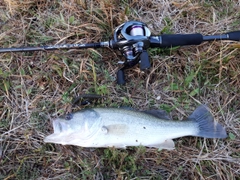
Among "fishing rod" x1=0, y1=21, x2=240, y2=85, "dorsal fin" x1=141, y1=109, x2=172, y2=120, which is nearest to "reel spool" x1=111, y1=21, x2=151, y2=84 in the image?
"fishing rod" x1=0, y1=21, x2=240, y2=85

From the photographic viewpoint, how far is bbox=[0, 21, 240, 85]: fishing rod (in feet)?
9.41

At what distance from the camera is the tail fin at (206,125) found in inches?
117

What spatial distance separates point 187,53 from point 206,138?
100 centimetres

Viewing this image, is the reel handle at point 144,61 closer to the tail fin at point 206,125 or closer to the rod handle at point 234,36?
the tail fin at point 206,125

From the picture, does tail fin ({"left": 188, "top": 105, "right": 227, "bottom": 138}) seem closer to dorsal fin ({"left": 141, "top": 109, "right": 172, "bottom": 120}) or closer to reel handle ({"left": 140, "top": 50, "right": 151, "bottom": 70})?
dorsal fin ({"left": 141, "top": 109, "right": 172, "bottom": 120})

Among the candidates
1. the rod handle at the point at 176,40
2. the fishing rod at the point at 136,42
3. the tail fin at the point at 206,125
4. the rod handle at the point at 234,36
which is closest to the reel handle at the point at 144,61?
the fishing rod at the point at 136,42

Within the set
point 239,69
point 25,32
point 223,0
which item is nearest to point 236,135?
point 239,69

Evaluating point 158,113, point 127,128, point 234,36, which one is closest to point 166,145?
point 158,113

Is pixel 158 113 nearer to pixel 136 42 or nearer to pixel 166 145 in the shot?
pixel 166 145

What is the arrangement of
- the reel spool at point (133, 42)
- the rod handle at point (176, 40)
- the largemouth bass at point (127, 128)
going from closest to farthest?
1. the largemouth bass at point (127, 128)
2. the reel spool at point (133, 42)
3. the rod handle at point (176, 40)

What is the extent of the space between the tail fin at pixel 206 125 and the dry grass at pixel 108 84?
145 millimetres

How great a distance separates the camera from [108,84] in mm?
3238

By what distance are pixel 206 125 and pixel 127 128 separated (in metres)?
0.85

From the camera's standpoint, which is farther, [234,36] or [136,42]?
[234,36]
